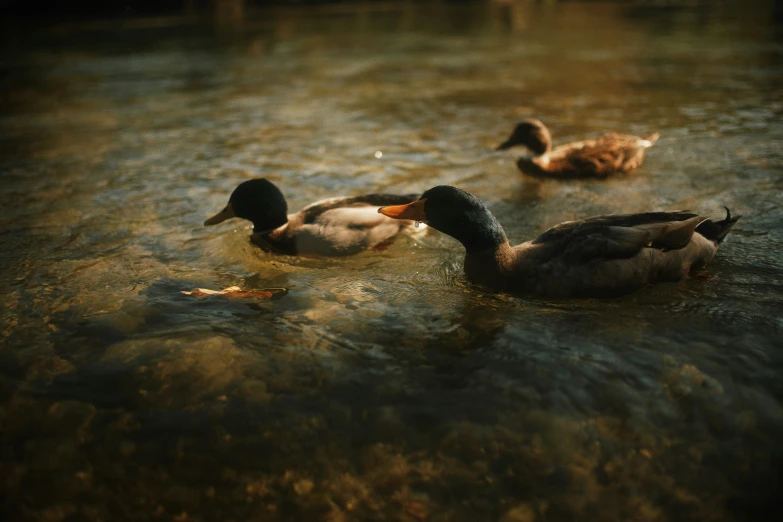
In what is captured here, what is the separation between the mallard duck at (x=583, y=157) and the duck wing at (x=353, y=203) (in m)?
2.11

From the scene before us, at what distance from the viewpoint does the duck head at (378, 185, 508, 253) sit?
4.43m

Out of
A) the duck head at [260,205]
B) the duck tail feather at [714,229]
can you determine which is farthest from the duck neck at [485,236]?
the duck head at [260,205]

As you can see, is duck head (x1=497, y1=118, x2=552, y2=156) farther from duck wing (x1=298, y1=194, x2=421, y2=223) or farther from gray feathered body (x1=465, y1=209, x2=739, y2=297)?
gray feathered body (x1=465, y1=209, x2=739, y2=297)

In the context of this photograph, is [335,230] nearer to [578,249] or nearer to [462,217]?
[462,217]

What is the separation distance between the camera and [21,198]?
700cm

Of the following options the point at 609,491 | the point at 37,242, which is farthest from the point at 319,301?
the point at 37,242

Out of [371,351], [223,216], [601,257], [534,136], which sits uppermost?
[534,136]

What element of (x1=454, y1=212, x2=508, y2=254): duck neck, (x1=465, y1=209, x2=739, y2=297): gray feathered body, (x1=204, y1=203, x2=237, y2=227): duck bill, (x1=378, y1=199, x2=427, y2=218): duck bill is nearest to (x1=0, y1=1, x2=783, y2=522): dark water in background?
(x1=465, y1=209, x2=739, y2=297): gray feathered body

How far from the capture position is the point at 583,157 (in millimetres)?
6902

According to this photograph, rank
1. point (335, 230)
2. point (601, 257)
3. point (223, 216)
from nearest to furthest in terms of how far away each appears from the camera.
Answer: point (601, 257), point (335, 230), point (223, 216)

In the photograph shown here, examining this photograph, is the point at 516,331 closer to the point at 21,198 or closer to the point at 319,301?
the point at 319,301

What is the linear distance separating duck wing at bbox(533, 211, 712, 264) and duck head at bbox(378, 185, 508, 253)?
14.0 inches

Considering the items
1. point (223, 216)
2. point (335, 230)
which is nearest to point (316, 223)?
point (335, 230)

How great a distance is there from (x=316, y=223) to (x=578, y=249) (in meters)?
2.09
